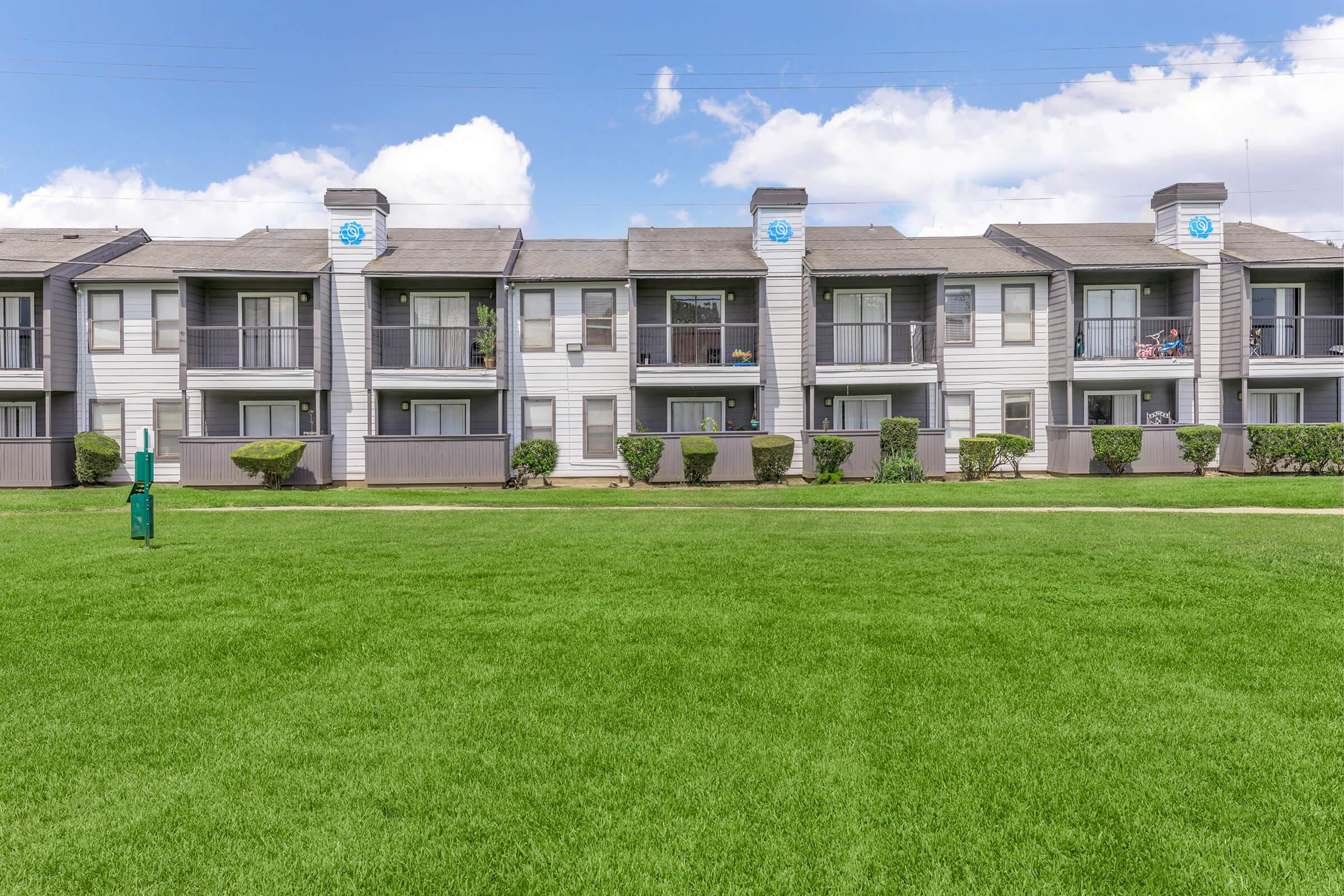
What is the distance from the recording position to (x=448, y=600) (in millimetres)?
7586

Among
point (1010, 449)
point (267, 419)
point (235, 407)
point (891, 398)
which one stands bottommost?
point (1010, 449)

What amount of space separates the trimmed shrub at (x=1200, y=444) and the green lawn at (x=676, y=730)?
1586cm

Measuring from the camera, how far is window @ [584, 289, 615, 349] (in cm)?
2453

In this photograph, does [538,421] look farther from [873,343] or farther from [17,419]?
[17,419]

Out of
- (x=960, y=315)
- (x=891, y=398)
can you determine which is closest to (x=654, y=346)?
(x=891, y=398)

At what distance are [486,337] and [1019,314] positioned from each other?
16533mm

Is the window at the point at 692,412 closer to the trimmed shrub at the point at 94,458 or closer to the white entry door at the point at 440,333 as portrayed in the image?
the white entry door at the point at 440,333

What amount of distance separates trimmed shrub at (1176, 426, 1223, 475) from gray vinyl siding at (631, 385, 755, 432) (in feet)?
40.9

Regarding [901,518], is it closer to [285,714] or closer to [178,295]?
[285,714]

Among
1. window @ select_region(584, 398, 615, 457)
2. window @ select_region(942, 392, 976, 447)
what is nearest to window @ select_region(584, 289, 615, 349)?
window @ select_region(584, 398, 615, 457)

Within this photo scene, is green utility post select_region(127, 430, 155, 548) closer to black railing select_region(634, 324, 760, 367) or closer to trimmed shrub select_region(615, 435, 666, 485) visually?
trimmed shrub select_region(615, 435, 666, 485)

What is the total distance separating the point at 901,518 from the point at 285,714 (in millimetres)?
11331

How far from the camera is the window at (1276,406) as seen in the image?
83.7ft

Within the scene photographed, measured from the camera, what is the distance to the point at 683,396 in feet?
81.9
